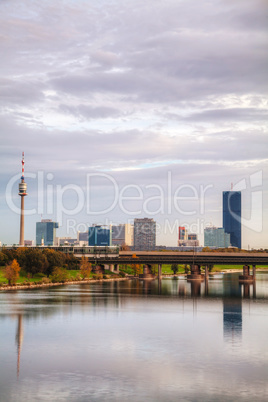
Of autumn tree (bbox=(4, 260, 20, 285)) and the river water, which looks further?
autumn tree (bbox=(4, 260, 20, 285))

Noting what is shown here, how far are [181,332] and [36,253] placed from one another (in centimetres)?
9701

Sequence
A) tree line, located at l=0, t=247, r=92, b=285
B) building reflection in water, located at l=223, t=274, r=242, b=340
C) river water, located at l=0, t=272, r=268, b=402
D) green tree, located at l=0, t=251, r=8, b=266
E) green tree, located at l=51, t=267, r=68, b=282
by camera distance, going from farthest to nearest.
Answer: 1. green tree, located at l=0, t=251, r=8, b=266
2. tree line, located at l=0, t=247, r=92, b=285
3. green tree, located at l=51, t=267, r=68, b=282
4. building reflection in water, located at l=223, t=274, r=242, b=340
5. river water, located at l=0, t=272, r=268, b=402

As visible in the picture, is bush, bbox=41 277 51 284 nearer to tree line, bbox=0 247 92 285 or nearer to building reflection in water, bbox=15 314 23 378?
tree line, bbox=0 247 92 285

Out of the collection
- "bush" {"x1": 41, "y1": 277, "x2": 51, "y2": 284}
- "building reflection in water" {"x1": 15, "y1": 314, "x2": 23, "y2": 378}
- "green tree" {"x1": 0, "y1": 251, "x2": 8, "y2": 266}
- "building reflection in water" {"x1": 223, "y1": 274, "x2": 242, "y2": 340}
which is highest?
"green tree" {"x1": 0, "y1": 251, "x2": 8, "y2": 266}

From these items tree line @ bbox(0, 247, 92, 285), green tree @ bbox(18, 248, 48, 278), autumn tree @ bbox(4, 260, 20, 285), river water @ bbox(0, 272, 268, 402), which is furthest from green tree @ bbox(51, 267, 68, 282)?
river water @ bbox(0, 272, 268, 402)

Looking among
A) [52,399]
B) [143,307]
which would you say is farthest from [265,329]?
[52,399]

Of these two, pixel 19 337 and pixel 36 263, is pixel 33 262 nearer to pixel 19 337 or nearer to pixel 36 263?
pixel 36 263

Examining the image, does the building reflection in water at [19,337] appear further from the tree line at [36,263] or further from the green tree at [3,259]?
the green tree at [3,259]

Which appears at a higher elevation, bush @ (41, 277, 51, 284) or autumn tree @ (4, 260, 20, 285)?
autumn tree @ (4, 260, 20, 285)

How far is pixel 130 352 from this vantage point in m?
55.6

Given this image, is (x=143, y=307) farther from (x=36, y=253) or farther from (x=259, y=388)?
(x=36, y=253)

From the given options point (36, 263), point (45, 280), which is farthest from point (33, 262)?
point (45, 280)

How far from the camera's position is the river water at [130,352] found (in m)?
41.2

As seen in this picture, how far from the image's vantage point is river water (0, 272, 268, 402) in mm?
41188
